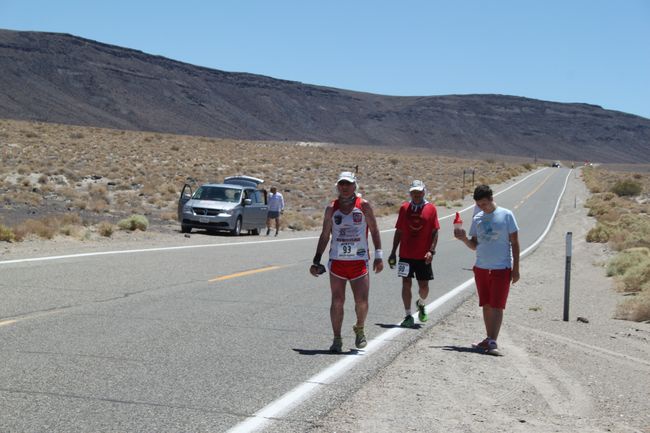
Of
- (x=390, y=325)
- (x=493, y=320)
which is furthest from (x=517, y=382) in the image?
(x=390, y=325)

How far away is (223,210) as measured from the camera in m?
26.2

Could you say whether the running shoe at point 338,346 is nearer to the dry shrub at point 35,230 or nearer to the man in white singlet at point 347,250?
the man in white singlet at point 347,250

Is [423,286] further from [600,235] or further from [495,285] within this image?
[600,235]

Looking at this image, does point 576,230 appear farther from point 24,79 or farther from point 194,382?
point 24,79

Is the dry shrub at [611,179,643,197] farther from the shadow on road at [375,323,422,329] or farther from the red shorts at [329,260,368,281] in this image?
the red shorts at [329,260,368,281]

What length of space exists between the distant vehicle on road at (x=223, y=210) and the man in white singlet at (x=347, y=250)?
17.8 m

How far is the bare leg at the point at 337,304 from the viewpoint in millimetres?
8391

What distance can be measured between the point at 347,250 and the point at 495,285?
1710 millimetres

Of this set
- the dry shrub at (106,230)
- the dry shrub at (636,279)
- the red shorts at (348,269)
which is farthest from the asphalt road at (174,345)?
the dry shrub at (106,230)

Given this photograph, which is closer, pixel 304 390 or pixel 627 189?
pixel 304 390

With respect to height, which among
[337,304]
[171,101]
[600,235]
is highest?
[171,101]

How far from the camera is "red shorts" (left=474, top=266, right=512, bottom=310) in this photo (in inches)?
351

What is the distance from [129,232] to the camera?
79.7ft

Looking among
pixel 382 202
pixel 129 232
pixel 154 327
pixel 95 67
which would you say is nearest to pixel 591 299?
pixel 154 327
